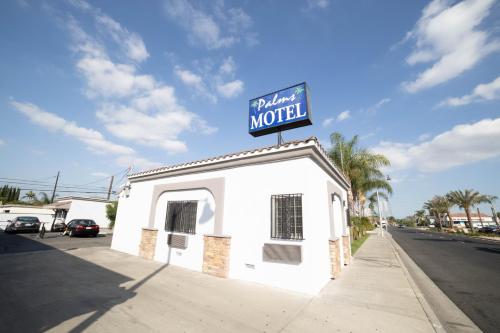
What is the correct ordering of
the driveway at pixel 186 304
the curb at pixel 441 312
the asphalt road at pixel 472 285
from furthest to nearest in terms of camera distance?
the asphalt road at pixel 472 285 < the curb at pixel 441 312 < the driveway at pixel 186 304

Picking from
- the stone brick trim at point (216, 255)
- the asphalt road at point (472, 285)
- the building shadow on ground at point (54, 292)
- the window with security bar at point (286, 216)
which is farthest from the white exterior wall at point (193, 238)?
the asphalt road at point (472, 285)

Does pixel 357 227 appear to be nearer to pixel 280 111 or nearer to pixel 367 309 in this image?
pixel 280 111

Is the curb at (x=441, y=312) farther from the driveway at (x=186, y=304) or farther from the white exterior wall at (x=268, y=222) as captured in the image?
the white exterior wall at (x=268, y=222)

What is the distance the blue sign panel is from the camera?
8.21 m

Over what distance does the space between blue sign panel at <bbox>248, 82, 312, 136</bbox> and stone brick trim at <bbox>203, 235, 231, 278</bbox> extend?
4.56 metres

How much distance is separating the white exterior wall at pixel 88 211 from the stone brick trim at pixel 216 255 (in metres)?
27.9

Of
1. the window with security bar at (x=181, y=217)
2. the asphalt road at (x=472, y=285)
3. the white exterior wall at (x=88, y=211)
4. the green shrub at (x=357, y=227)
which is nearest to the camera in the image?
the asphalt road at (x=472, y=285)

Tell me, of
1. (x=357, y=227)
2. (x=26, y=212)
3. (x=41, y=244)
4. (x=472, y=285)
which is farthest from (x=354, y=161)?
(x=26, y=212)

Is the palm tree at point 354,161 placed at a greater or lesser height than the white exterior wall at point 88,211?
greater

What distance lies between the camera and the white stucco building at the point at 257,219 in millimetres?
6258

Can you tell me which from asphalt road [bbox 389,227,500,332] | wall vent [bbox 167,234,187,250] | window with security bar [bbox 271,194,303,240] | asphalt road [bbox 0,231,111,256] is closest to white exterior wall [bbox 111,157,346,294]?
window with security bar [bbox 271,194,303,240]

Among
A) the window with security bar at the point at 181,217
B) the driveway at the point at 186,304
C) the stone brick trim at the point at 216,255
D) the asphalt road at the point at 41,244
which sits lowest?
the driveway at the point at 186,304

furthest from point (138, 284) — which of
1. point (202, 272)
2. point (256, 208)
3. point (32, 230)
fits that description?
point (32, 230)

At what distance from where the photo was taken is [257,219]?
276 inches
